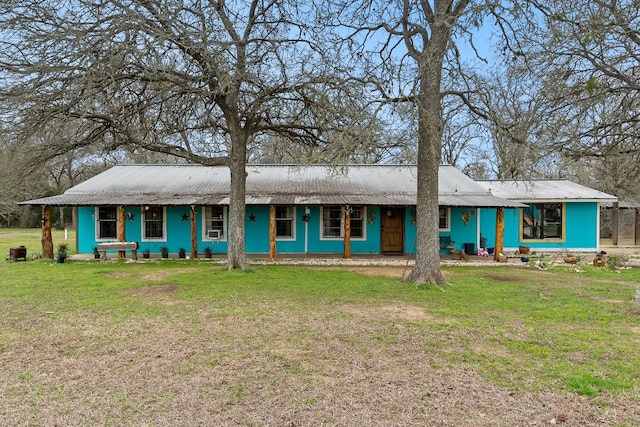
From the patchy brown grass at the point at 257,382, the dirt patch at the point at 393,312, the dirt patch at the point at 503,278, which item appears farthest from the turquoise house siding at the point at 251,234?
the patchy brown grass at the point at 257,382

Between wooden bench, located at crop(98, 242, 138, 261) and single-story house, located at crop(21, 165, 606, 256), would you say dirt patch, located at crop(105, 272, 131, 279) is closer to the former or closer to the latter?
wooden bench, located at crop(98, 242, 138, 261)

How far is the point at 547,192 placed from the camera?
17719 millimetres

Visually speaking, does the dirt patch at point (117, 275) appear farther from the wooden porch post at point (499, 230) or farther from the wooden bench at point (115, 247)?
the wooden porch post at point (499, 230)

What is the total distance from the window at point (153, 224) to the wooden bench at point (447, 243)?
1124cm

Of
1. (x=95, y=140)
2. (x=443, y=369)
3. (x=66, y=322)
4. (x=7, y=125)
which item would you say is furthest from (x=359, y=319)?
(x=95, y=140)

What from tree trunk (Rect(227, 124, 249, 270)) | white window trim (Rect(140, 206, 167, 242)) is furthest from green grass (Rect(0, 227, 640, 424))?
white window trim (Rect(140, 206, 167, 242))

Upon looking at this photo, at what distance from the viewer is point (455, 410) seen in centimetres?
355

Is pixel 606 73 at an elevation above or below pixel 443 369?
above

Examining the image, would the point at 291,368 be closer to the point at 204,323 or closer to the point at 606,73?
the point at 204,323

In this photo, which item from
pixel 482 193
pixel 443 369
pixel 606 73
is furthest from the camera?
pixel 482 193

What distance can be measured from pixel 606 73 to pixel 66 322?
10970 mm

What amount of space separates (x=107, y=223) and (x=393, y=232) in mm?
11680

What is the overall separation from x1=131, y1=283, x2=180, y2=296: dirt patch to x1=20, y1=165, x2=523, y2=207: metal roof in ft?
17.3

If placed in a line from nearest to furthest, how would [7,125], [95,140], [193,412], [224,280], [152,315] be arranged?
[193,412]
[152,315]
[7,125]
[224,280]
[95,140]
